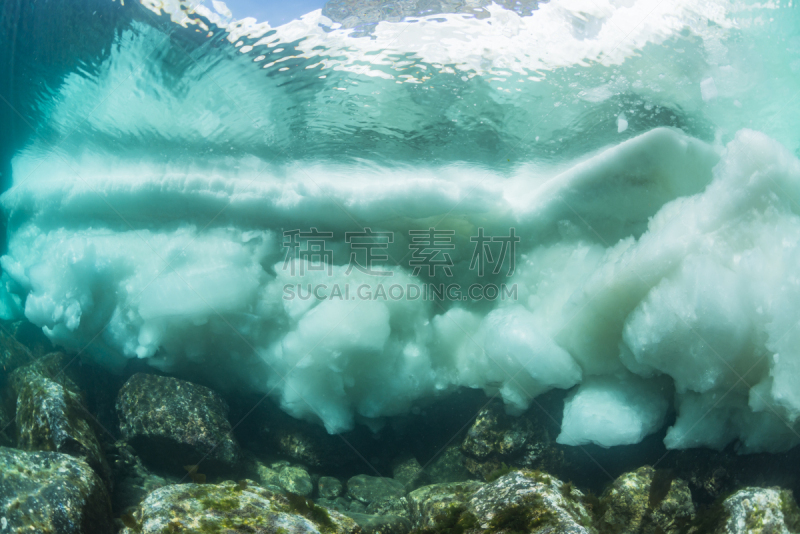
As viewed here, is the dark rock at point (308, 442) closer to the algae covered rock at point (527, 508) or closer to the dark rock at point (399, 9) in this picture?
the algae covered rock at point (527, 508)

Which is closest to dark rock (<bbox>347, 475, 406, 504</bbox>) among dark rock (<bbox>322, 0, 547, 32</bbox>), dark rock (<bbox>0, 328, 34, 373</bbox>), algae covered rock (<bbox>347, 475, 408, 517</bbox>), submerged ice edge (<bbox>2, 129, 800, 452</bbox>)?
algae covered rock (<bbox>347, 475, 408, 517</bbox>)

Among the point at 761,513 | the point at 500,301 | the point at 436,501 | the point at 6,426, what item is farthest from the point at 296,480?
the point at 761,513

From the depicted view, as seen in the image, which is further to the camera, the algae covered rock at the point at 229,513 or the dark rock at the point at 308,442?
the dark rock at the point at 308,442

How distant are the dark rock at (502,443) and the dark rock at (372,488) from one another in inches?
46.9

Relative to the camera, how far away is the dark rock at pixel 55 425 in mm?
5125

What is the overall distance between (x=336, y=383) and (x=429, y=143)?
14.5 feet

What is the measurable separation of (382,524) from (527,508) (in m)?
1.68

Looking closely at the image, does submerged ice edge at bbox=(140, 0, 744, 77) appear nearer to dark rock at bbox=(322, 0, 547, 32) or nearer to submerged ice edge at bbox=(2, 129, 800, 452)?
dark rock at bbox=(322, 0, 547, 32)

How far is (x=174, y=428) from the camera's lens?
20.1 feet

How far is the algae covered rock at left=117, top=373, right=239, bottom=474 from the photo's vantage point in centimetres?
610

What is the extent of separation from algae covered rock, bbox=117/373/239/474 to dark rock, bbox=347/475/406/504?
6.17 ft

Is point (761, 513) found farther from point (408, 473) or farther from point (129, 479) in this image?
point (129, 479)

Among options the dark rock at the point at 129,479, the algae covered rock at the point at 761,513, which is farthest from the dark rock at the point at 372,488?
the algae covered rock at the point at 761,513

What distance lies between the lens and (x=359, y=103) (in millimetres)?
6418
